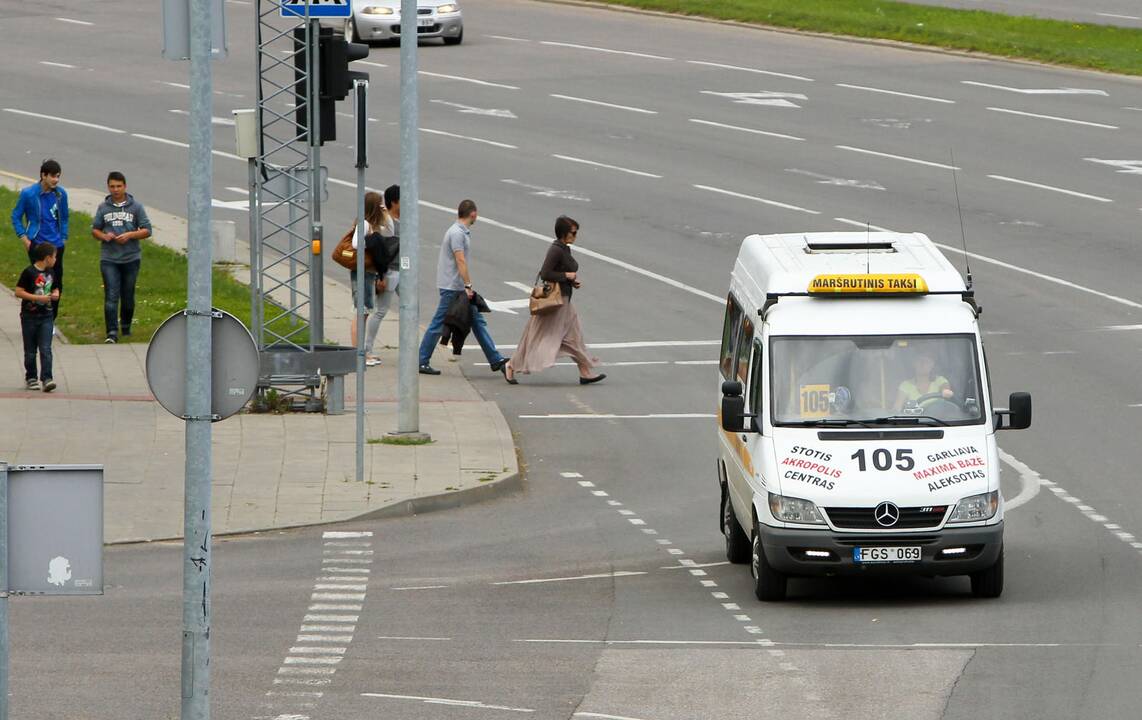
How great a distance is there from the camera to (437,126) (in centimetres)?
3662

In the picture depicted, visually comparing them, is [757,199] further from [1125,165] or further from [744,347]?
[744,347]

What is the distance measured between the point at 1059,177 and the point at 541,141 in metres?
8.91

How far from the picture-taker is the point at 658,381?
21703 mm

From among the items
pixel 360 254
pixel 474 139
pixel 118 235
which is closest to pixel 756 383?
pixel 360 254

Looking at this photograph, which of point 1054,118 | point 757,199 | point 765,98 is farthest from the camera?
point 765,98

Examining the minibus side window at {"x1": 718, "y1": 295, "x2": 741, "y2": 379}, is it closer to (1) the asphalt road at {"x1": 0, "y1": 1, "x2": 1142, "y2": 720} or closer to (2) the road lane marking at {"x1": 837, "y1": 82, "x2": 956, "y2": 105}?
(1) the asphalt road at {"x1": 0, "y1": 1, "x2": 1142, "y2": 720}

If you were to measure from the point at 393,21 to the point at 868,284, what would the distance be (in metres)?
31.3

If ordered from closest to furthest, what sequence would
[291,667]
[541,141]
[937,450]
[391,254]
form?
[291,667] < [937,450] < [391,254] < [541,141]

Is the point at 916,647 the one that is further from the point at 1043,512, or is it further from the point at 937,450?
the point at 1043,512

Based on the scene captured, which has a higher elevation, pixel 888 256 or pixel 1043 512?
pixel 888 256

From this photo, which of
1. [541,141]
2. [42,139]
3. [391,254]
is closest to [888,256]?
[391,254]

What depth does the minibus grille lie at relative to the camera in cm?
1305

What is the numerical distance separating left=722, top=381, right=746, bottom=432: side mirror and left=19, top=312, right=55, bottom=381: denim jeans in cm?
891

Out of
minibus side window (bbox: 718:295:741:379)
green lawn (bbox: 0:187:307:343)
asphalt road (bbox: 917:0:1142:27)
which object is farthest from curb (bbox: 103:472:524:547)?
asphalt road (bbox: 917:0:1142:27)
